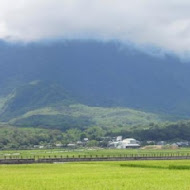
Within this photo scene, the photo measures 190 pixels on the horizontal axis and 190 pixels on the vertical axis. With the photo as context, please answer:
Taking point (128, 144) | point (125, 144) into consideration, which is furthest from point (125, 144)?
point (128, 144)

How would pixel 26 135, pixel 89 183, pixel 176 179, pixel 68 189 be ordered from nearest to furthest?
pixel 68 189 → pixel 89 183 → pixel 176 179 → pixel 26 135

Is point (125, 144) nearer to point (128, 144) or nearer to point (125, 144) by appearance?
point (125, 144)

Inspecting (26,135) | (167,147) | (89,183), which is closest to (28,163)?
(89,183)

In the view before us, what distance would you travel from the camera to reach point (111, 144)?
198125 millimetres

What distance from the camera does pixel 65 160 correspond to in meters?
89.9

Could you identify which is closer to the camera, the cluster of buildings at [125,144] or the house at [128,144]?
the house at [128,144]

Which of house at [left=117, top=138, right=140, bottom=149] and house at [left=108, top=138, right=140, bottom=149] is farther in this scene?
house at [left=108, top=138, right=140, bottom=149]

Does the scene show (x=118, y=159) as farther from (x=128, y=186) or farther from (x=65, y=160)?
(x=128, y=186)

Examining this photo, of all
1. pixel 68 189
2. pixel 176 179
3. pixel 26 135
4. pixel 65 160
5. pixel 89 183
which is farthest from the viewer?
pixel 26 135

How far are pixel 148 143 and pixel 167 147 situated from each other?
29.0 meters

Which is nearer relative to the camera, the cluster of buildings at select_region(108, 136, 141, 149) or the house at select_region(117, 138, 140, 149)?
the house at select_region(117, 138, 140, 149)

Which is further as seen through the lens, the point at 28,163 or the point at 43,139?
the point at 43,139

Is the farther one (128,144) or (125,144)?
(125,144)

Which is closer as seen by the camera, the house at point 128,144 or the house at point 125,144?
the house at point 128,144
